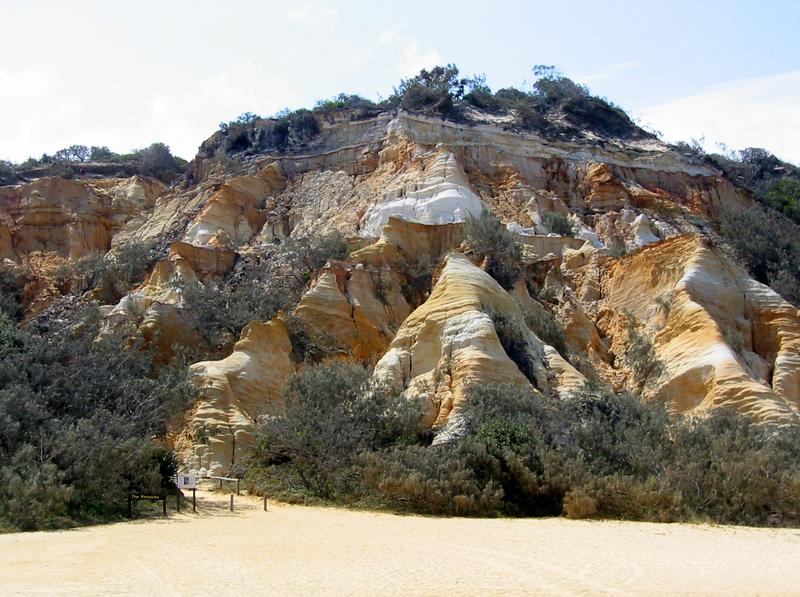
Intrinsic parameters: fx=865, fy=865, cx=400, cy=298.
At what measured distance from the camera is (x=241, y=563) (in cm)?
1155

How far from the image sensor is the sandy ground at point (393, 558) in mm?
10148

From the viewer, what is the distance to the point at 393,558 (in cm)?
1212

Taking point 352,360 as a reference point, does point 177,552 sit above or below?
below

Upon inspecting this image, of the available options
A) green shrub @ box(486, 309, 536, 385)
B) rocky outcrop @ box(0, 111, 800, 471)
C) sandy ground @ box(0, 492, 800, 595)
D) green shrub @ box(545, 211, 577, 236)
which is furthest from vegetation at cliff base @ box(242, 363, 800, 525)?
green shrub @ box(545, 211, 577, 236)

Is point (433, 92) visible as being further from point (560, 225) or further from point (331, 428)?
point (331, 428)

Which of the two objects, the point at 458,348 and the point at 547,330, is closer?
the point at 458,348

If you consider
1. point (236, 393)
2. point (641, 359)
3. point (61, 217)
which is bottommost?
point (236, 393)

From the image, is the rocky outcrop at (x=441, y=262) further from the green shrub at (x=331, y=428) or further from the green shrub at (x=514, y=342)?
the green shrub at (x=331, y=428)

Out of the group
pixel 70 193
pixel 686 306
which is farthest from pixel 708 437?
pixel 70 193

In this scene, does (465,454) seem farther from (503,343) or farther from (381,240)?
(381,240)

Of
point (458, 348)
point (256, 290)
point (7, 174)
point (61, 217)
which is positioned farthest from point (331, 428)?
point (7, 174)

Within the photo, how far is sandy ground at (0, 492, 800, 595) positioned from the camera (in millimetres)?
10148

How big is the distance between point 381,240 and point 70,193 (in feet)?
87.8

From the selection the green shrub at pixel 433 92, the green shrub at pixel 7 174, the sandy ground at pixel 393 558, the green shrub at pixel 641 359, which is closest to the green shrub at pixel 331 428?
the sandy ground at pixel 393 558
